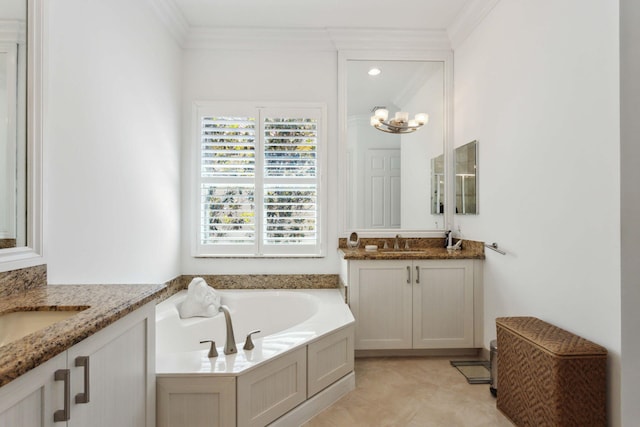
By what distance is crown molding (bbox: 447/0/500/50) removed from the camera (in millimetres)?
2625

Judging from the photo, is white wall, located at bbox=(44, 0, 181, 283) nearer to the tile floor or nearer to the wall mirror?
the tile floor

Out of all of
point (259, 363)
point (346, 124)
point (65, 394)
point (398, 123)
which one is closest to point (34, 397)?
point (65, 394)

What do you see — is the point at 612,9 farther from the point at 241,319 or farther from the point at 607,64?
the point at 241,319

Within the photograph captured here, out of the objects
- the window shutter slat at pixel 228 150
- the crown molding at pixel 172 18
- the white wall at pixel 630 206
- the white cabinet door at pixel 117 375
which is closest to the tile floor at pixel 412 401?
the white wall at pixel 630 206

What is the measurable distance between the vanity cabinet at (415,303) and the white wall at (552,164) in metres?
0.18

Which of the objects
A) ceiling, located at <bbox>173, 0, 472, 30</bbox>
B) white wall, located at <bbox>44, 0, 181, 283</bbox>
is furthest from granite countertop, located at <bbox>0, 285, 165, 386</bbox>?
ceiling, located at <bbox>173, 0, 472, 30</bbox>

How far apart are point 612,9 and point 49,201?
2581 mm

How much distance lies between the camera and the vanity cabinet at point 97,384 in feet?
2.63

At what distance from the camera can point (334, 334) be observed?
222cm

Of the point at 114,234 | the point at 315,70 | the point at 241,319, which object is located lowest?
the point at 241,319

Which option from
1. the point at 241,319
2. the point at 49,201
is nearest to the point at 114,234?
the point at 49,201

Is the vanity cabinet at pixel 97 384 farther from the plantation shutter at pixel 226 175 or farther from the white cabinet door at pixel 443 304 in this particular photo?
the white cabinet door at pixel 443 304

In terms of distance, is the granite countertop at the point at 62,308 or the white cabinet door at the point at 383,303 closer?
the granite countertop at the point at 62,308

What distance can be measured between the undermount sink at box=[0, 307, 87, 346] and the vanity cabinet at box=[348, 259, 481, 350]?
192cm
